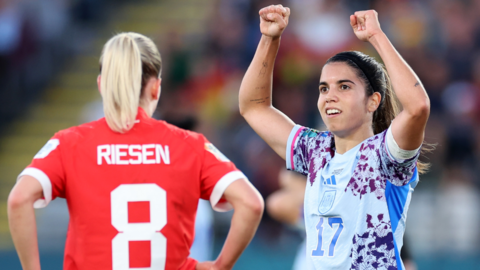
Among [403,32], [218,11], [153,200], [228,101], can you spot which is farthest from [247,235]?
[218,11]

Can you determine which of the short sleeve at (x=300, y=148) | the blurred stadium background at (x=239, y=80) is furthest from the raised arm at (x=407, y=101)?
the blurred stadium background at (x=239, y=80)

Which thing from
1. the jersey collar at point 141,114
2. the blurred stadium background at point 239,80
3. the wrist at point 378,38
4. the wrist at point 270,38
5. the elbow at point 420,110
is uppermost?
the wrist at point 378,38

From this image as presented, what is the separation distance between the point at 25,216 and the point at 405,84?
1.75 meters

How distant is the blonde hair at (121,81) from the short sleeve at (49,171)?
0.28 meters

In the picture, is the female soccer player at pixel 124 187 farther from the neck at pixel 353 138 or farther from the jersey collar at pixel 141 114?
the neck at pixel 353 138

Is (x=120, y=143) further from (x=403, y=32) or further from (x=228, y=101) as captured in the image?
(x=403, y=32)

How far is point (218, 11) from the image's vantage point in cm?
1112

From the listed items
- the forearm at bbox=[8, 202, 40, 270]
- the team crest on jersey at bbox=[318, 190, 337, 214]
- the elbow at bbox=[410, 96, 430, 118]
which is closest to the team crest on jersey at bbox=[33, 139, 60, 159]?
the forearm at bbox=[8, 202, 40, 270]

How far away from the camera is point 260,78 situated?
3.31 meters

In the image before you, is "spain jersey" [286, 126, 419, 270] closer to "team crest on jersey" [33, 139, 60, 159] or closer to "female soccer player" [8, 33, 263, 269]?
"female soccer player" [8, 33, 263, 269]

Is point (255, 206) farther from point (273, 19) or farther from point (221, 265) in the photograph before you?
point (273, 19)

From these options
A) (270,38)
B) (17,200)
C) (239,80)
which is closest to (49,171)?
(17,200)

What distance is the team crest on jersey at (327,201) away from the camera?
2.84 metres

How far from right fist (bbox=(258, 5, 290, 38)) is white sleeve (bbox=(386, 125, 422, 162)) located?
2.90 ft
